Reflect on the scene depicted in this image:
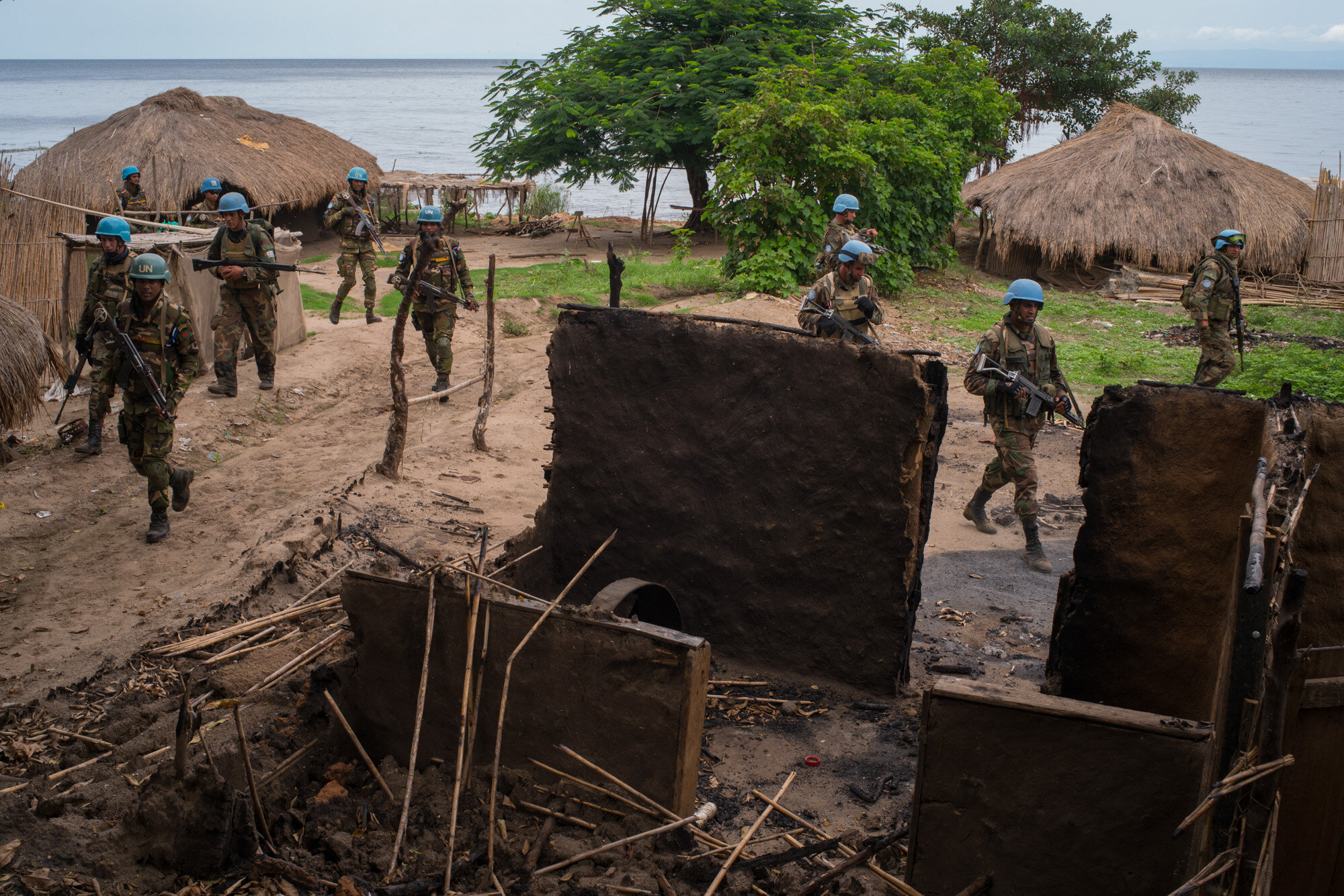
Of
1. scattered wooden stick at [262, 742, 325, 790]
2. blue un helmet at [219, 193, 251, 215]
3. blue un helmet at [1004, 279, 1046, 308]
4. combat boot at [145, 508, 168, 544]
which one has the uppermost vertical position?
blue un helmet at [219, 193, 251, 215]

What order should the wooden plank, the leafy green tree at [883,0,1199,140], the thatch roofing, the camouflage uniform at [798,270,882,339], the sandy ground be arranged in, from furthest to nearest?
the leafy green tree at [883,0,1199,140], the thatch roofing, the camouflage uniform at [798,270,882,339], the sandy ground, the wooden plank

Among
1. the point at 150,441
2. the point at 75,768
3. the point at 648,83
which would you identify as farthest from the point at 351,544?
the point at 648,83

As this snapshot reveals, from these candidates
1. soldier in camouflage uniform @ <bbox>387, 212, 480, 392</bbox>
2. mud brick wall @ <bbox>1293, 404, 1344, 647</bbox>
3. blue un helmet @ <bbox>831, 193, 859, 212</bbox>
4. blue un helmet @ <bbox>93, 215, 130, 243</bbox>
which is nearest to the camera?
mud brick wall @ <bbox>1293, 404, 1344, 647</bbox>

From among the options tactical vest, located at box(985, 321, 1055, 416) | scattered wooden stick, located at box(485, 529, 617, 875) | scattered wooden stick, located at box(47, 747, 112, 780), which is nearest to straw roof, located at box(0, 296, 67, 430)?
scattered wooden stick, located at box(47, 747, 112, 780)

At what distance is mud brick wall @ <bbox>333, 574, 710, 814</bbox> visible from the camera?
3428 millimetres

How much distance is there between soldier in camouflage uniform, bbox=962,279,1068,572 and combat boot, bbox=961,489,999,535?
1.63ft

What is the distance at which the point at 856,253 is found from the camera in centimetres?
781

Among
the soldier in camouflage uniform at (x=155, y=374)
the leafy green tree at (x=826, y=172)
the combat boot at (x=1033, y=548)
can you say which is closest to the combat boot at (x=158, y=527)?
the soldier in camouflage uniform at (x=155, y=374)

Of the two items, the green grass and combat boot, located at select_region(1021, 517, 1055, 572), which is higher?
the green grass

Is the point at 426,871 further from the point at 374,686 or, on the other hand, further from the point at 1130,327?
the point at 1130,327

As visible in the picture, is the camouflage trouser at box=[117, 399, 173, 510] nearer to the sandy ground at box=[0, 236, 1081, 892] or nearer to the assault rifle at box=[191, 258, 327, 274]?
the sandy ground at box=[0, 236, 1081, 892]

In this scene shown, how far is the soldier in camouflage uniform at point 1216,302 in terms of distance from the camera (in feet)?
29.8

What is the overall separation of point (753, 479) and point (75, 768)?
2995mm

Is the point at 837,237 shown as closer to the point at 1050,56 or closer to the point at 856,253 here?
the point at 856,253
